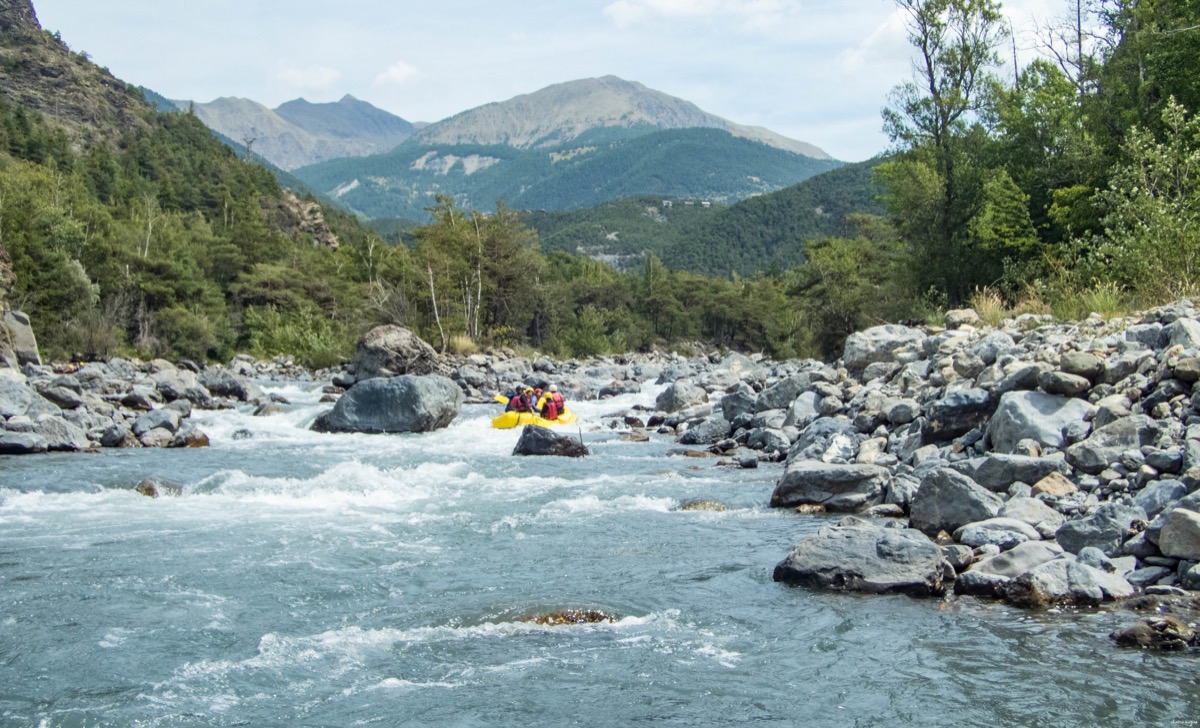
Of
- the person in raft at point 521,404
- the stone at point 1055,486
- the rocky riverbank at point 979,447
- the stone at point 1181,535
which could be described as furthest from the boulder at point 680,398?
the stone at point 1181,535

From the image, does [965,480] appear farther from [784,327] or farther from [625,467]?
[784,327]

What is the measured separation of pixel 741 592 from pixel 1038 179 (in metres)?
20.6

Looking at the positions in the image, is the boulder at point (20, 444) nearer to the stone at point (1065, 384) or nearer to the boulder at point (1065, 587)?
the boulder at point (1065, 587)

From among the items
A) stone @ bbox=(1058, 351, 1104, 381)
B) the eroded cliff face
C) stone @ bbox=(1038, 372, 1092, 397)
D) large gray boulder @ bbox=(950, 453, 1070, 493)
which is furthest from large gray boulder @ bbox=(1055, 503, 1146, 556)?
the eroded cliff face

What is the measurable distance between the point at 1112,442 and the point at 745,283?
250 feet

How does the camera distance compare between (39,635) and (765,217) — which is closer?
(39,635)

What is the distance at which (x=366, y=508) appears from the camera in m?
11.7

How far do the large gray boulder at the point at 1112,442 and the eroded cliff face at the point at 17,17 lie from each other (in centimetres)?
11826

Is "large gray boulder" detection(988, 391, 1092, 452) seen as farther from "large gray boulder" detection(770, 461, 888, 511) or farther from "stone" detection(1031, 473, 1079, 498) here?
"large gray boulder" detection(770, 461, 888, 511)

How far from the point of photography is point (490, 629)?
Result: 273 inches

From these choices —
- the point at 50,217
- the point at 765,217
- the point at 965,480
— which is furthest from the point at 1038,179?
the point at 765,217

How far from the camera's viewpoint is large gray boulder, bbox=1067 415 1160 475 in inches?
353

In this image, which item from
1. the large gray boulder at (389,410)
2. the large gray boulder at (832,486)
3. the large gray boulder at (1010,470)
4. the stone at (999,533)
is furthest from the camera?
the large gray boulder at (389,410)

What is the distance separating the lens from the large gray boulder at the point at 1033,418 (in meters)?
10.1
